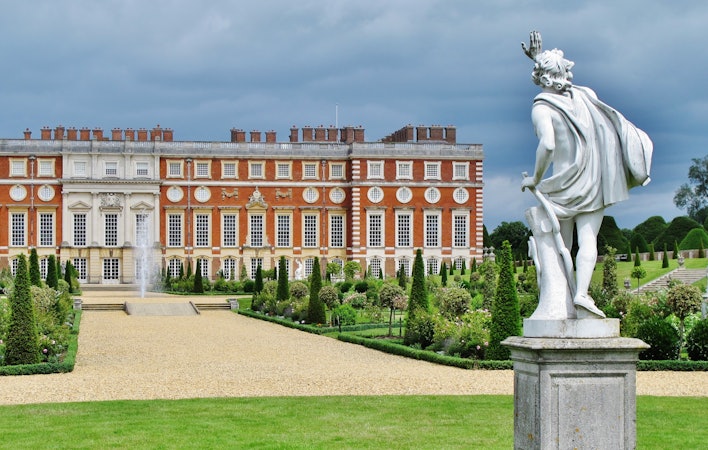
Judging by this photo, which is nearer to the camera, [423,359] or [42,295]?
[423,359]

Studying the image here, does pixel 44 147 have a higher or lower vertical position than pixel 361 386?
higher

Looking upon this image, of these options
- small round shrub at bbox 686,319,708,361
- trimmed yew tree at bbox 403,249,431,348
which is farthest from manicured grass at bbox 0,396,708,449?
trimmed yew tree at bbox 403,249,431,348

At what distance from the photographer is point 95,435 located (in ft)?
27.8

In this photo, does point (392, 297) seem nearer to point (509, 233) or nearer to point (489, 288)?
point (489, 288)

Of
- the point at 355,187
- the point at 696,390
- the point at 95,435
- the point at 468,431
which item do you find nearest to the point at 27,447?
the point at 95,435

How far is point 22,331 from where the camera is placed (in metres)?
14.3

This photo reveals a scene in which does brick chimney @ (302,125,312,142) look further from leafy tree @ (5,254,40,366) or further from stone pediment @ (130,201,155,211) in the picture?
leafy tree @ (5,254,40,366)

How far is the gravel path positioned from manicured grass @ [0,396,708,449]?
2.73ft

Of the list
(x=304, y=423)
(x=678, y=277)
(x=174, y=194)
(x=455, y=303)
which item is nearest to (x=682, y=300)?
(x=455, y=303)

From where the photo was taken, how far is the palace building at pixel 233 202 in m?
45.4

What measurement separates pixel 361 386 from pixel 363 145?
117 feet

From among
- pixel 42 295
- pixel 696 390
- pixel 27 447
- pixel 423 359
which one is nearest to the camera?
pixel 27 447

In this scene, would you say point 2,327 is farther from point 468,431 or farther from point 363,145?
point 363,145

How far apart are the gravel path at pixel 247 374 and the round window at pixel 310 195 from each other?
27430mm
